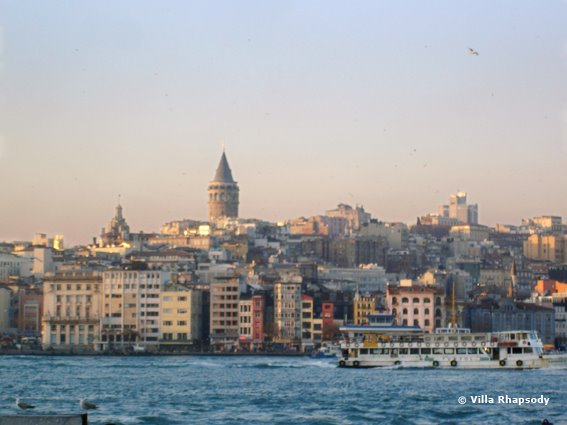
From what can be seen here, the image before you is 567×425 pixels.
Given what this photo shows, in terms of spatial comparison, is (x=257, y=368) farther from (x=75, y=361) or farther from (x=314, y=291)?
(x=314, y=291)

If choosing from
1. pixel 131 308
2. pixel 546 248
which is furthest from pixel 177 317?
pixel 546 248

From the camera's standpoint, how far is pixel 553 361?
179ft

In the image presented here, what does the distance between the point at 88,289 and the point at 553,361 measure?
1288 inches

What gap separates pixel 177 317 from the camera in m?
80.2

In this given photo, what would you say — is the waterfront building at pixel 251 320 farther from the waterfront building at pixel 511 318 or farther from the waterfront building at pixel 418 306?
the waterfront building at pixel 511 318

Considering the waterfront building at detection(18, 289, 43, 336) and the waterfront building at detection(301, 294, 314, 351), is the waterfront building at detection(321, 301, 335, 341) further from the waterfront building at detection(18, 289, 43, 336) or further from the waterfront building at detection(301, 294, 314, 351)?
the waterfront building at detection(18, 289, 43, 336)

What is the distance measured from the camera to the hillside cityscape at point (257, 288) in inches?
3137

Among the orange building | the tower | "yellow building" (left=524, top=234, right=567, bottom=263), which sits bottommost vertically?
the orange building

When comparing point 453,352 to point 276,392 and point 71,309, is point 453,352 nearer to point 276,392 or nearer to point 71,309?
point 276,392

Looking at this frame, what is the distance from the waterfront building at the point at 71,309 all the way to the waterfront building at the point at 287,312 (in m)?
8.15

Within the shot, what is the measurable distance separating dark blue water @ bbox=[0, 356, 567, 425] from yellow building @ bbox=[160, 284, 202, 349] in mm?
17606

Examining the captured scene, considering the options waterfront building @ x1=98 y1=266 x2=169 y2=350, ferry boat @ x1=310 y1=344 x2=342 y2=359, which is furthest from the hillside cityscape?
ferry boat @ x1=310 y1=344 x2=342 y2=359

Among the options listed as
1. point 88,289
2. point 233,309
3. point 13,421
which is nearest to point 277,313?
point 233,309

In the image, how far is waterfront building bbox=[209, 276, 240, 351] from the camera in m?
80.2
